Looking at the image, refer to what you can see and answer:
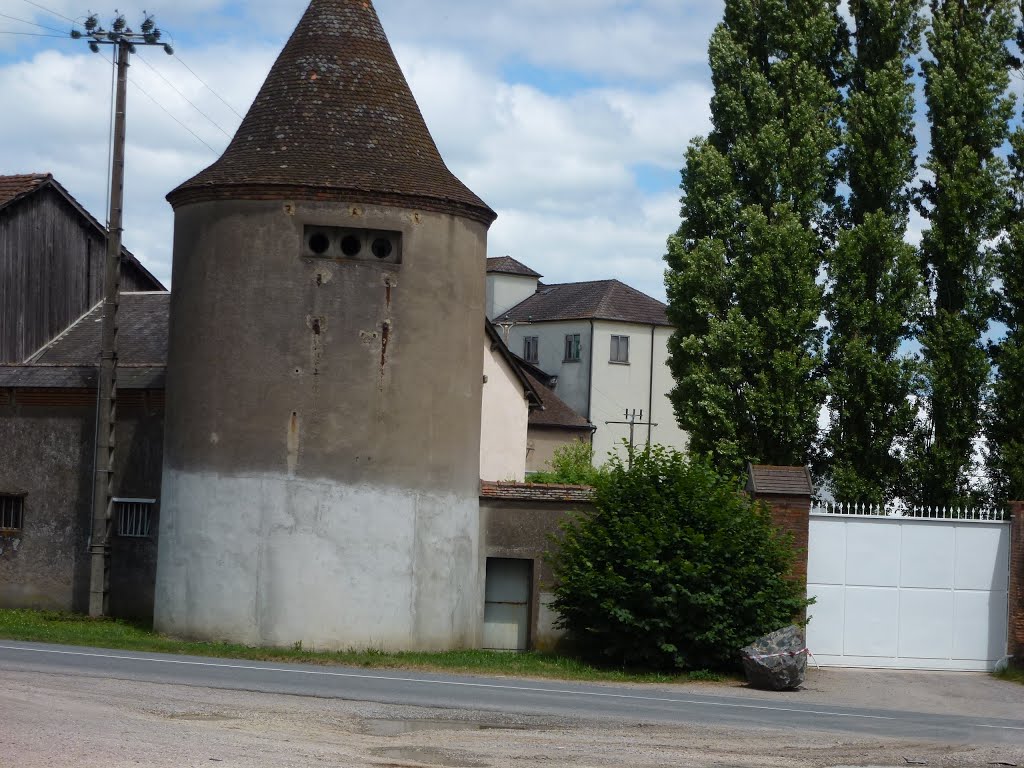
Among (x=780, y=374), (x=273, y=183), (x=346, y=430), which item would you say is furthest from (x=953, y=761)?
(x=780, y=374)

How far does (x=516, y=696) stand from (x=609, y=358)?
180 ft

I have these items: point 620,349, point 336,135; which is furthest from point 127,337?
point 620,349

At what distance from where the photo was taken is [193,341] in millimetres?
23734

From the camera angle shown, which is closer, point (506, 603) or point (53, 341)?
point (506, 603)

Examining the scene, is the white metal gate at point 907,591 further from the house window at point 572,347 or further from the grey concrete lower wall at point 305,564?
the house window at point 572,347

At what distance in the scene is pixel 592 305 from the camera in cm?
7206

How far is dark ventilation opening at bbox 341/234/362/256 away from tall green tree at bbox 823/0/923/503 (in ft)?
37.4

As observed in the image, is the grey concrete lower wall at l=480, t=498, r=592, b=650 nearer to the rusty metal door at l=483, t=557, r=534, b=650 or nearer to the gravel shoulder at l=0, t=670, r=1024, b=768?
the rusty metal door at l=483, t=557, r=534, b=650

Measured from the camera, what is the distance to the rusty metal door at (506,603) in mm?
24719

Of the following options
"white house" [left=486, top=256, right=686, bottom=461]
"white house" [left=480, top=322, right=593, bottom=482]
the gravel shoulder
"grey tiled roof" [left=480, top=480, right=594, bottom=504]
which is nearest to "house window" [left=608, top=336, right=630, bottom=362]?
"white house" [left=486, top=256, right=686, bottom=461]

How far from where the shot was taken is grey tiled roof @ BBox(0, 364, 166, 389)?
1068 inches

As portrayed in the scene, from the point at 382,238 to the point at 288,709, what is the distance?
1074cm

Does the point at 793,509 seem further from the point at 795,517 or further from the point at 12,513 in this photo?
the point at 12,513

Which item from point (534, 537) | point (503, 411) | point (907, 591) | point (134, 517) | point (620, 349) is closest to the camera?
point (907, 591)
